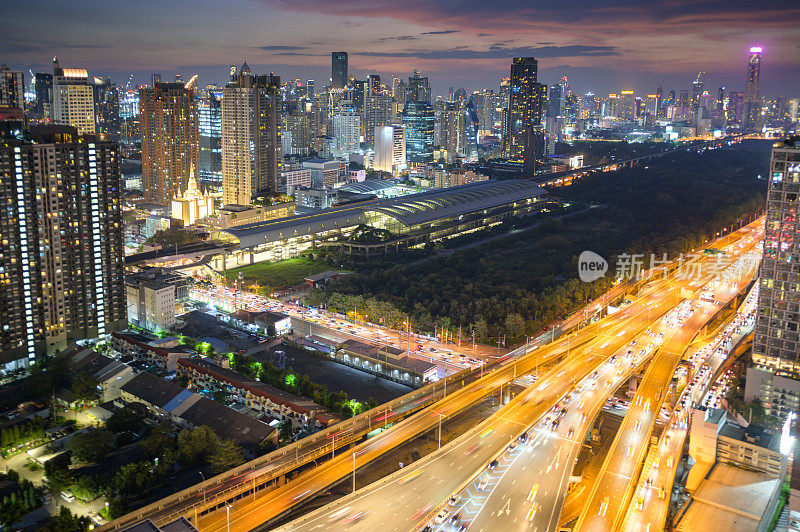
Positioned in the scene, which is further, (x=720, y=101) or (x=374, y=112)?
(x=720, y=101)

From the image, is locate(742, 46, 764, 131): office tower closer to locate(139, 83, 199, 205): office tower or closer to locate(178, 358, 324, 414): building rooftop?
locate(139, 83, 199, 205): office tower

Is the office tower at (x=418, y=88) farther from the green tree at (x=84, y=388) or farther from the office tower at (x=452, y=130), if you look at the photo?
the green tree at (x=84, y=388)

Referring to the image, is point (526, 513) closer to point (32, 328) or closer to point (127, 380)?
point (127, 380)

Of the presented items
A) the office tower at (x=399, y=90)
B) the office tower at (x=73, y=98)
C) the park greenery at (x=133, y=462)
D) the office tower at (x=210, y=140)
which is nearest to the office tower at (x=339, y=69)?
the office tower at (x=399, y=90)

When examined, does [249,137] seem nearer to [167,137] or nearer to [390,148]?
[167,137]

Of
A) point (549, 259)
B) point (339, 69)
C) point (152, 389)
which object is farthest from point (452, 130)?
point (152, 389)

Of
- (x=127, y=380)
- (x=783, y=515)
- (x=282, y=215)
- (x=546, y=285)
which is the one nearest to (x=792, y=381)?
(x=783, y=515)

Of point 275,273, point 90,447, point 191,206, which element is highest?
point 191,206

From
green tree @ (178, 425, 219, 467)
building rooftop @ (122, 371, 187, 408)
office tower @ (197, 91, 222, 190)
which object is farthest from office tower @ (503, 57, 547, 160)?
green tree @ (178, 425, 219, 467)
